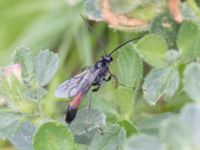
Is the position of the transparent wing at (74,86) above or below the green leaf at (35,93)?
below

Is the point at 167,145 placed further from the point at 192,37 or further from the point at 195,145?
the point at 192,37

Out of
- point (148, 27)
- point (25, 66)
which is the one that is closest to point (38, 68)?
point (25, 66)

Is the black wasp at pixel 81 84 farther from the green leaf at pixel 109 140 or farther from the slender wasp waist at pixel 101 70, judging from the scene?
the green leaf at pixel 109 140

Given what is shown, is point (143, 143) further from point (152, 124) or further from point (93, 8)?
point (93, 8)

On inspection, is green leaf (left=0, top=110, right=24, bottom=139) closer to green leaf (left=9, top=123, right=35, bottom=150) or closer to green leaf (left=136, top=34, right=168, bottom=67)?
green leaf (left=9, top=123, right=35, bottom=150)

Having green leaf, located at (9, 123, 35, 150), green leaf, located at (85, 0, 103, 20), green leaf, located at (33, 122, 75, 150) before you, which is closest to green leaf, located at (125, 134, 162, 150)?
green leaf, located at (33, 122, 75, 150)

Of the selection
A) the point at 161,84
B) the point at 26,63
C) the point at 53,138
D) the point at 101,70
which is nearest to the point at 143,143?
the point at 53,138

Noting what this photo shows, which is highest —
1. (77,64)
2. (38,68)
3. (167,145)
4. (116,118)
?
(167,145)

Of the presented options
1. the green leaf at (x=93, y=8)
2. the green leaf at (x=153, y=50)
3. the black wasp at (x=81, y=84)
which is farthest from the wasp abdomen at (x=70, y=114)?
the green leaf at (x=93, y=8)
